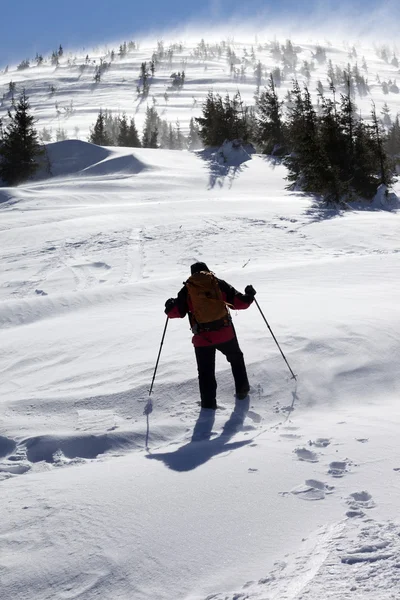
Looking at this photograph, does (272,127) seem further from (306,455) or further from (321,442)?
(306,455)

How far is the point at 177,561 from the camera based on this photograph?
2645 mm

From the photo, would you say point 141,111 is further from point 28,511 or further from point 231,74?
point 28,511

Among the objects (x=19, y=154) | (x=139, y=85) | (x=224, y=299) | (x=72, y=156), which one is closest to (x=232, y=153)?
(x=72, y=156)

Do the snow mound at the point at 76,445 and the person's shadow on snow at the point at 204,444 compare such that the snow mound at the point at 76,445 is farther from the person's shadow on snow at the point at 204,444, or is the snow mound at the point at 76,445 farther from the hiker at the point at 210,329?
the hiker at the point at 210,329

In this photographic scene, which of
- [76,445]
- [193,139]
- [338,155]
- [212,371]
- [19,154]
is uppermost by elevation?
[193,139]

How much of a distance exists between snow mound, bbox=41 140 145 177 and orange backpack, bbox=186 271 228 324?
1123 inches

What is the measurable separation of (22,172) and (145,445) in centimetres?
3787

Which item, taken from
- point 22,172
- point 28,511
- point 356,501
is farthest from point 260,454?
point 22,172

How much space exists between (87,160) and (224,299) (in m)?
36.6

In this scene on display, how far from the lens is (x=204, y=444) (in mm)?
4402

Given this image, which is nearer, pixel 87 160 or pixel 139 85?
pixel 87 160

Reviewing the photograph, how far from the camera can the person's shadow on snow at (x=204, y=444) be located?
3.99m

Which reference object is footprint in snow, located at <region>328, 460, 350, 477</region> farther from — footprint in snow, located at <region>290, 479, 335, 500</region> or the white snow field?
footprint in snow, located at <region>290, 479, 335, 500</region>

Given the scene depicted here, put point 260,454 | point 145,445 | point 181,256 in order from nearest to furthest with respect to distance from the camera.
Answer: point 260,454, point 145,445, point 181,256
